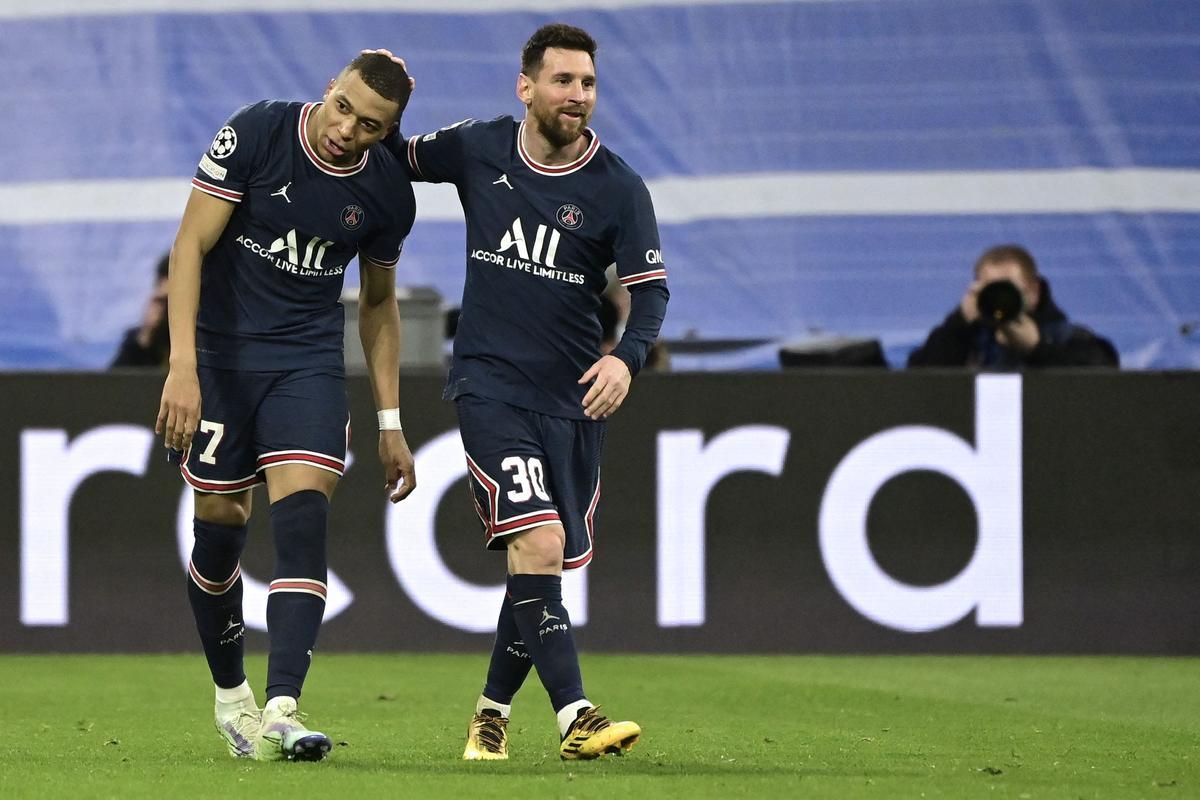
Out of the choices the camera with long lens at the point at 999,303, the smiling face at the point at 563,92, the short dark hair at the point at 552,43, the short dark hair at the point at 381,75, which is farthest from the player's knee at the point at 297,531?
the camera with long lens at the point at 999,303

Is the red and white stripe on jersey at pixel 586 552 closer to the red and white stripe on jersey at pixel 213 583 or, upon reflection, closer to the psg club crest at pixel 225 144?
the red and white stripe on jersey at pixel 213 583

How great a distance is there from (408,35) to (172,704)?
4108mm

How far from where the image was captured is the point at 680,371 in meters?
8.40

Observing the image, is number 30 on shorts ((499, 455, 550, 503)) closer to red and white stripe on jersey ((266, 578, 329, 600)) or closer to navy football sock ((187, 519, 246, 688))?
red and white stripe on jersey ((266, 578, 329, 600))

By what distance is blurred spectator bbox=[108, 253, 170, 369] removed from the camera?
8.89m

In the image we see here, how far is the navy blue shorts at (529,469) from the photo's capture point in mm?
4840

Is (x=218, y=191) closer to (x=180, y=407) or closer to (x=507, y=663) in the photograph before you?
(x=180, y=407)

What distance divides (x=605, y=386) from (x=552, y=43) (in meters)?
0.91

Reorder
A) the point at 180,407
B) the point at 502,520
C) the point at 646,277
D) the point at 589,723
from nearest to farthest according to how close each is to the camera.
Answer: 1. the point at 589,723
2. the point at 180,407
3. the point at 502,520
4. the point at 646,277

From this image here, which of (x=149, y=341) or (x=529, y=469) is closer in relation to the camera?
(x=529, y=469)

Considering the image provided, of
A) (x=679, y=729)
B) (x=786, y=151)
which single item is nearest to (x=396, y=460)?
(x=679, y=729)

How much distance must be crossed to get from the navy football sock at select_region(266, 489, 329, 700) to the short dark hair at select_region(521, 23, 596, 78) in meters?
1.22

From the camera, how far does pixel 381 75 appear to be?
15.6 feet

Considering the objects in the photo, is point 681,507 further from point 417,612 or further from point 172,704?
point 172,704
